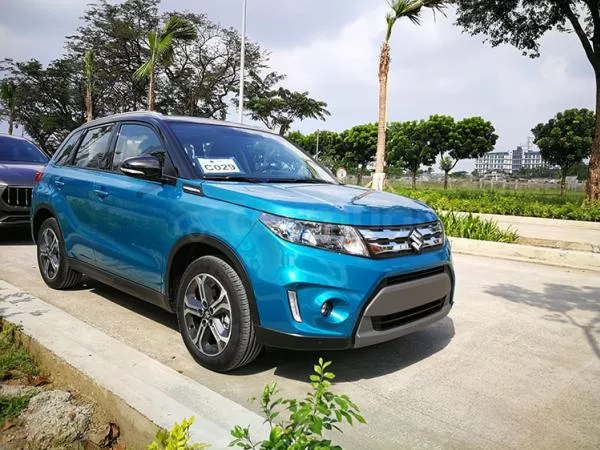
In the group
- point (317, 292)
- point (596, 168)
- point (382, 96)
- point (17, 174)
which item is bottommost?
point (317, 292)

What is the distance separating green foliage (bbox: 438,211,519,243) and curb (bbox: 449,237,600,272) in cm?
63

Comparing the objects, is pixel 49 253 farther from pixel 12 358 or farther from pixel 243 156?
pixel 243 156

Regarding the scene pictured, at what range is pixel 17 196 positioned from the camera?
23.5 ft

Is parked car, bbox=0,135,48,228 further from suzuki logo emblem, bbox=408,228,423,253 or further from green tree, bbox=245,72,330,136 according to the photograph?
green tree, bbox=245,72,330,136

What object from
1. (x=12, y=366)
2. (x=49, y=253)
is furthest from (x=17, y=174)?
(x=12, y=366)

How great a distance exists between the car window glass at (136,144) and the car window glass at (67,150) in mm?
971

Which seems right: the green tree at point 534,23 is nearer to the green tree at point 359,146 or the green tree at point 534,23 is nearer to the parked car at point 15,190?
the parked car at point 15,190

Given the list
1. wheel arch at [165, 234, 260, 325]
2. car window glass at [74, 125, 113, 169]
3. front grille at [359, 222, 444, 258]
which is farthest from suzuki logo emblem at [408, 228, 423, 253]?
car window glass at [74, 125, 113, 169]

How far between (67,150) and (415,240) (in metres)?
3.70

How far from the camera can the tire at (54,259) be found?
457 cm

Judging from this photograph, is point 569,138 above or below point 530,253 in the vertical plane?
above

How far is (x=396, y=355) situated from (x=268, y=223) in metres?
1.47

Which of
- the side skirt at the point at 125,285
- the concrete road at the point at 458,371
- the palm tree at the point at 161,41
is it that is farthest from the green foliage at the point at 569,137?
the side skirt at the point at 125,285

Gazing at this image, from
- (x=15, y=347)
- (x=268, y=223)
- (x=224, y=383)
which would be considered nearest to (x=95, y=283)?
(x=15, y=347)
